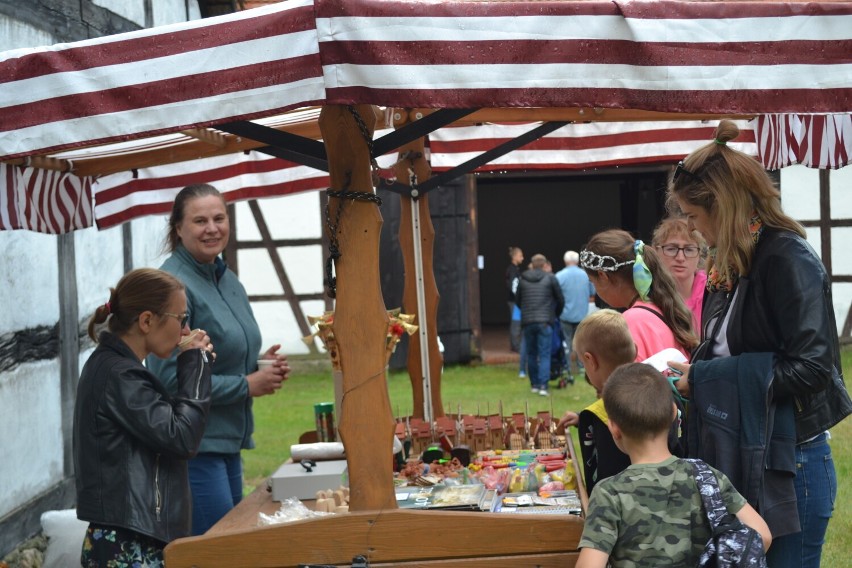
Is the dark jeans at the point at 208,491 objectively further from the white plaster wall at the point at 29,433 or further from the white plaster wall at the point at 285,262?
the white plaster wall at the point at 285,262

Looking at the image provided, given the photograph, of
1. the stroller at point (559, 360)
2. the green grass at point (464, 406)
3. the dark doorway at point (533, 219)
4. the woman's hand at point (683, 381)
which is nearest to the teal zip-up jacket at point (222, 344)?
the woman's hand at point (683, 381)

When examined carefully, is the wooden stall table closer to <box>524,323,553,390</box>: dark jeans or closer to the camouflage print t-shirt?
the camouflage print t-shirt

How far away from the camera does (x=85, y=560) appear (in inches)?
116

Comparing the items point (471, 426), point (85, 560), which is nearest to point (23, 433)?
point (471, 426)

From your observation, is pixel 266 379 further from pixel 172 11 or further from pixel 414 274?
pixel 172 11

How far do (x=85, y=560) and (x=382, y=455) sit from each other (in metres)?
0.87

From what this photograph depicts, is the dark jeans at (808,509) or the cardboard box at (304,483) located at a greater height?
the dark jeans at (808,509)

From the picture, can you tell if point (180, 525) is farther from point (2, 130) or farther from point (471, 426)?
point (471, 426)

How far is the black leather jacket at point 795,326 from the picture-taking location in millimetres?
2506

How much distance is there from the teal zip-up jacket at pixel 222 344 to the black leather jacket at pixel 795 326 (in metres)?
1.80

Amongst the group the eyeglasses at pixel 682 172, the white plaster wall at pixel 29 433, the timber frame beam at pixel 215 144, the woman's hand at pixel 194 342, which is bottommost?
the white plaster wall at pixel 29 433

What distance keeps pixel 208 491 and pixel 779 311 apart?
2.05m

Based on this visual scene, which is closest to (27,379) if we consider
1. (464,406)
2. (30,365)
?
(30,365)

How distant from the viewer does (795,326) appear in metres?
2.52
